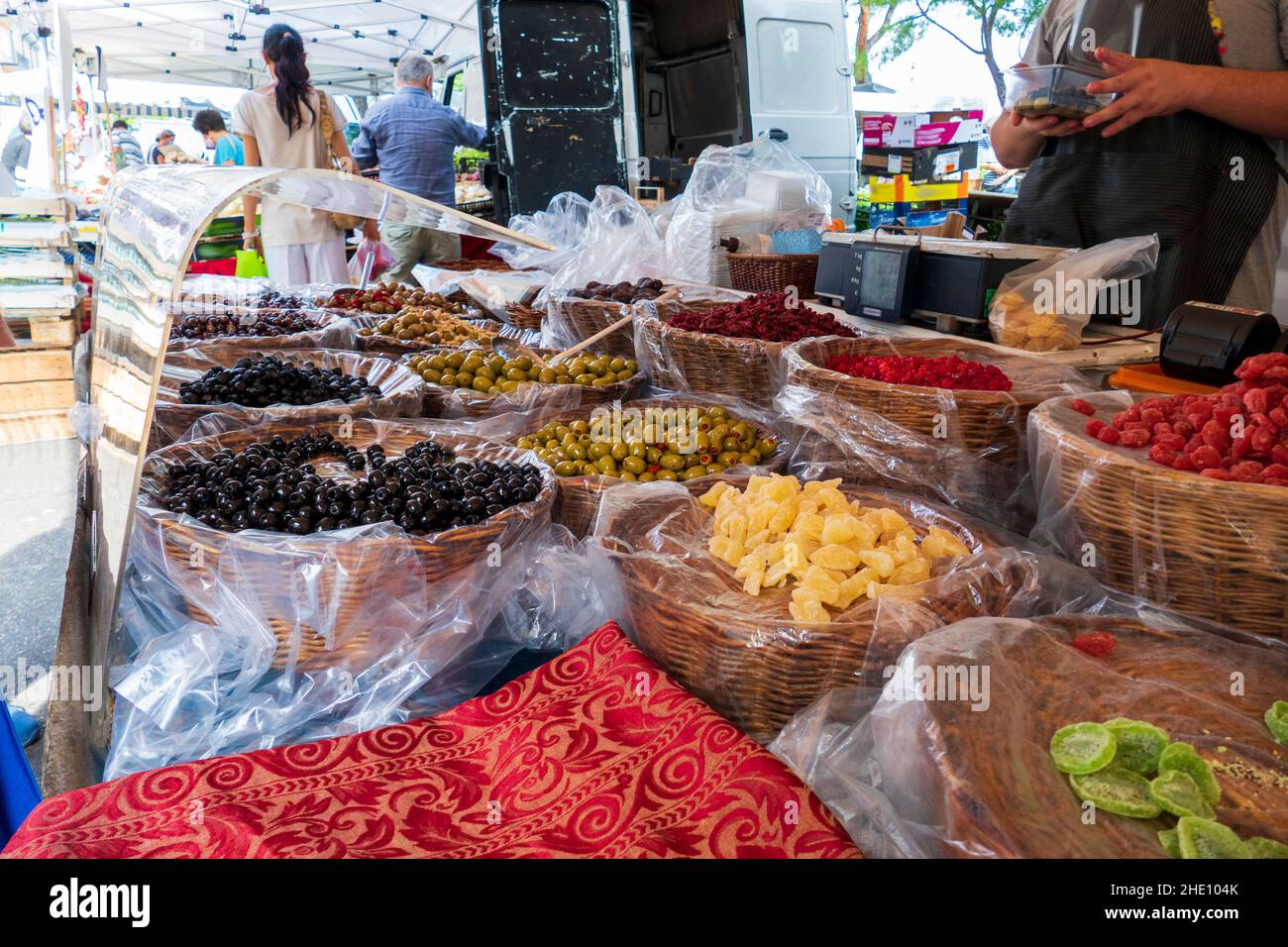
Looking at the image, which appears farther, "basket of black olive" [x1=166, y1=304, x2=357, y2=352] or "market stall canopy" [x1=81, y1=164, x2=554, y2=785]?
"basket of black olive" [x1=166, y1=304, x2=357, y2=352]

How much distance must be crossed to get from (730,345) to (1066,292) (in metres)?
0.87

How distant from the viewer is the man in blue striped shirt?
16.7 feet

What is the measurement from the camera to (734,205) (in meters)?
3.77

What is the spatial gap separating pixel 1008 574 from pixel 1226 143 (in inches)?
67.2

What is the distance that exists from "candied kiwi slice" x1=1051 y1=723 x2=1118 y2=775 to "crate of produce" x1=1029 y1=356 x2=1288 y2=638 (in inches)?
17.2

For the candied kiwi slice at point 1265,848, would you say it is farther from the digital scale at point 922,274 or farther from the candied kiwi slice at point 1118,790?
the digital scale at point 922,274

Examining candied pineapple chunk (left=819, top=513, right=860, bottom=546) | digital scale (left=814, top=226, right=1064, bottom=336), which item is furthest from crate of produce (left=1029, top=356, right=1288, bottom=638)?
digital scale (left=814, top=226, right=1064, bottom=336)

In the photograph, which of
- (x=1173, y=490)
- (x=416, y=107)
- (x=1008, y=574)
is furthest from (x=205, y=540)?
(x=416, y=107)

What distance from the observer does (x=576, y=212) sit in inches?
159

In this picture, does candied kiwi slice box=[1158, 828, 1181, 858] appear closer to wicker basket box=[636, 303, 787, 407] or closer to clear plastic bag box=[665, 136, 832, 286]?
wicker basket box=[636, 303, 787, 407]

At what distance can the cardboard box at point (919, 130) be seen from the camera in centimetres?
1045

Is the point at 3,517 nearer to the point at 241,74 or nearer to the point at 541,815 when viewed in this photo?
the point at 541,815

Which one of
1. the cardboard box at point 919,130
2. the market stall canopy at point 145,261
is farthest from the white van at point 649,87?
the market stall canopy at point 145,261

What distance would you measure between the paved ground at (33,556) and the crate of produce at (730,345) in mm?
Answer: 1660
